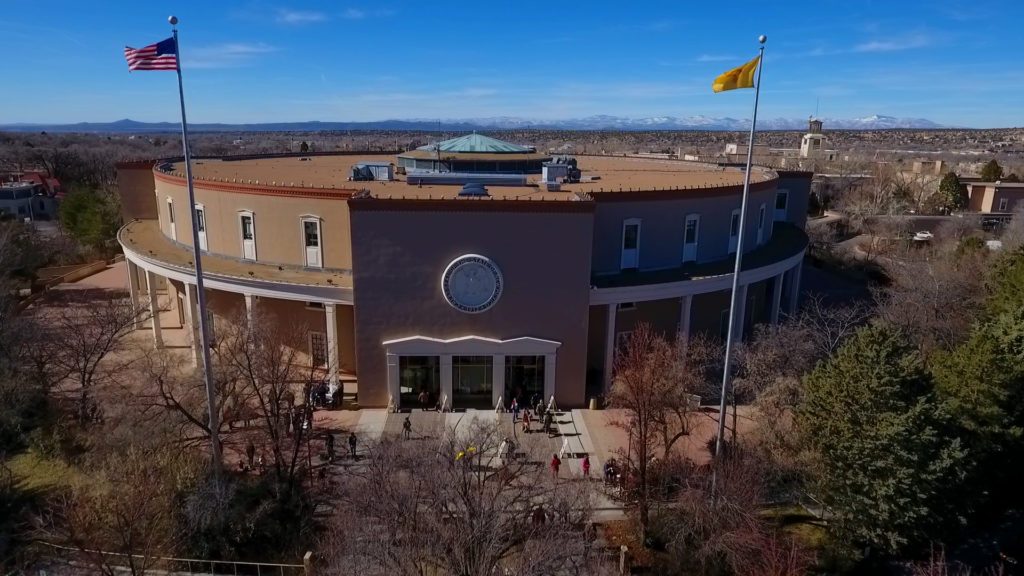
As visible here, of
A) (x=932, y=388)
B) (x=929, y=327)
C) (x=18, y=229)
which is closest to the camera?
(x=932, y=388)

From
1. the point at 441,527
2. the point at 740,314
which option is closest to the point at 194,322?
the point at 441,527

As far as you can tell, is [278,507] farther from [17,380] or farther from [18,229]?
[18,229]

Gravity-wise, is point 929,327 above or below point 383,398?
above

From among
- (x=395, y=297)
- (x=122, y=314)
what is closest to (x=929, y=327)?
Result: (x=395, y=297)

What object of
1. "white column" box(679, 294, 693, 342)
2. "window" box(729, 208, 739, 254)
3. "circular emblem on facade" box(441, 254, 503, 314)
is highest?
"window" box(729, 208, 739, 254)

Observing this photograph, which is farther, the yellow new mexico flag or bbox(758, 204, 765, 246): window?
bbox(758, 204, 765, 246): window

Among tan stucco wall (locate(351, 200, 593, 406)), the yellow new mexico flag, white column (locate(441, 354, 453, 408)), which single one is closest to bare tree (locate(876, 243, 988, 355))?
tan stucco wall (locate(351, 200, 593, 406))

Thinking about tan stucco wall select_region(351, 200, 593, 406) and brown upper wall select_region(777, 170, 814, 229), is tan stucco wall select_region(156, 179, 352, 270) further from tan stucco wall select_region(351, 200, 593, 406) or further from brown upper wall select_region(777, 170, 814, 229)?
brown upper wall select_region(777, 170, 814, 229)
